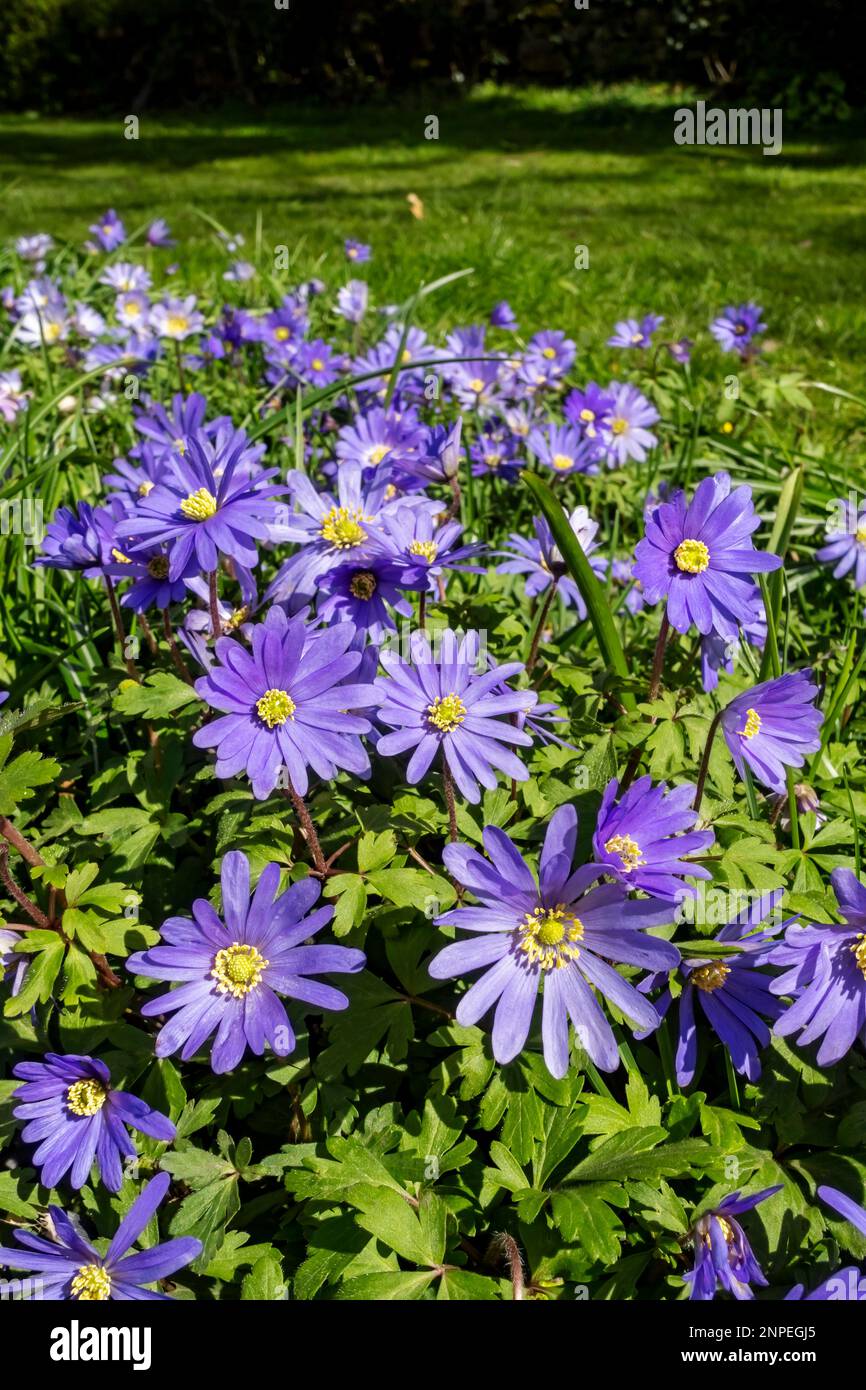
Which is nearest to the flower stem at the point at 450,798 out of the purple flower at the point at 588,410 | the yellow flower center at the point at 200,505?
the yellow flower center at the point at 200,505

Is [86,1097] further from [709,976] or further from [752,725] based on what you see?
[752,725]

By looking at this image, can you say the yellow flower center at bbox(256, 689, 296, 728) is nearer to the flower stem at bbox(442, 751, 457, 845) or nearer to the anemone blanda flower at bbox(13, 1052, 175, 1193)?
the flower stem at bbox(442, 751, 457, 845)

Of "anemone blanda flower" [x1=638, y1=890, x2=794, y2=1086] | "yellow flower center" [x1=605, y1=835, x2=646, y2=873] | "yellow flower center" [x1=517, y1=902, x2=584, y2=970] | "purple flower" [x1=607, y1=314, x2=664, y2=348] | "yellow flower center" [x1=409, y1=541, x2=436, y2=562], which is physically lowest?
"anemone blanda flower" [x1=638, y1=890, x2=794, y2=1086]

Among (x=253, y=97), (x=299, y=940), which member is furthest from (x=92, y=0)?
(x=299, y=940)

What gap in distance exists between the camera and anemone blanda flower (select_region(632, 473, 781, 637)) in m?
1.38

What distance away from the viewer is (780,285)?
19.0ft

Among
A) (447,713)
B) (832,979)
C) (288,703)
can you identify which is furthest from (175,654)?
(832,979)

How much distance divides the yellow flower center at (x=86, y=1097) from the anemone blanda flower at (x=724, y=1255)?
0.72 metres

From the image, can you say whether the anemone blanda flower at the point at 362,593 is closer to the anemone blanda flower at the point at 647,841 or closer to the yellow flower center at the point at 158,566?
the yellow flower center at the point at 158,566

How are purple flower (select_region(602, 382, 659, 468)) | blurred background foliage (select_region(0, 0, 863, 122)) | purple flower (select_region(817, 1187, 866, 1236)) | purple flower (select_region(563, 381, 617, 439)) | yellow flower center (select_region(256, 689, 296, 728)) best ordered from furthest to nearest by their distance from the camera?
blurred background foliage (select_region(0, 0, 863, 122)), purple flower (select_region(602, 382, 659, 468)), purple flower (select_region(563, 381, 617, 439)), yellow flower center (select_region(256, 689, 296, 728)), purple flower (select_region(817, 1187, 866, 1236))

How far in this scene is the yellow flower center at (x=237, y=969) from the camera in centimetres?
119

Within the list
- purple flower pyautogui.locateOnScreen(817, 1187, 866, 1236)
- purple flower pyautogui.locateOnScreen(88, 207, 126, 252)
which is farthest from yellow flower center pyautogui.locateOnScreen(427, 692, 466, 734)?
purple flower pyautogui.locateOnScreen(88, 207, 126, 252)

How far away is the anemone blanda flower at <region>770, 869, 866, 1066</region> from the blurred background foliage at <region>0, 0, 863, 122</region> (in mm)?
15487

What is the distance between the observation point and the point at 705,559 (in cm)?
142
